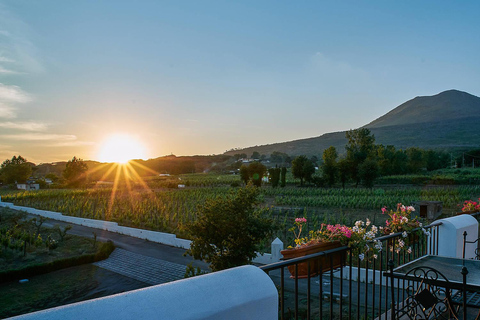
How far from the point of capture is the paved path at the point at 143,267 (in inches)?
400

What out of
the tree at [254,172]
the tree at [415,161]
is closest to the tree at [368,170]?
the tree at [254,172]

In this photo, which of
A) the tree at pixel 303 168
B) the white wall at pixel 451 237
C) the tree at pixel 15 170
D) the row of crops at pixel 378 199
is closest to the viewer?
the white wall at pixel 451 237

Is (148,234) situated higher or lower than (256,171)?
lower

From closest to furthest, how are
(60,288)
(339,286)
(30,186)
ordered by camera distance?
(339,286) → (60,288) → (30,186)

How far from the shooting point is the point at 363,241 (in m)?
3.06

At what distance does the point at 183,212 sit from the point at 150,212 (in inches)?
73.4

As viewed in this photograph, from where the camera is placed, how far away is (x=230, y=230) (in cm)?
739

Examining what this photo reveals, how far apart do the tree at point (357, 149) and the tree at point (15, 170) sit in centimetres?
4439

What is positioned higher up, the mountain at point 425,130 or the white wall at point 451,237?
the mountain at point 425,130

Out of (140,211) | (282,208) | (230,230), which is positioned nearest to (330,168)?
(282,208)

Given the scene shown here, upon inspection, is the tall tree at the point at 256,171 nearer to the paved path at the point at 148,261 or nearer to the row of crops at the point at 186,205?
the row of crops at the point at 186,205

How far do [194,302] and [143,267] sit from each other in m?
10.3

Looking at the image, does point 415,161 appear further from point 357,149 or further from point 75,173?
point 75,173

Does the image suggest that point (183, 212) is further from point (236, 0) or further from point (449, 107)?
point (449, 107)
